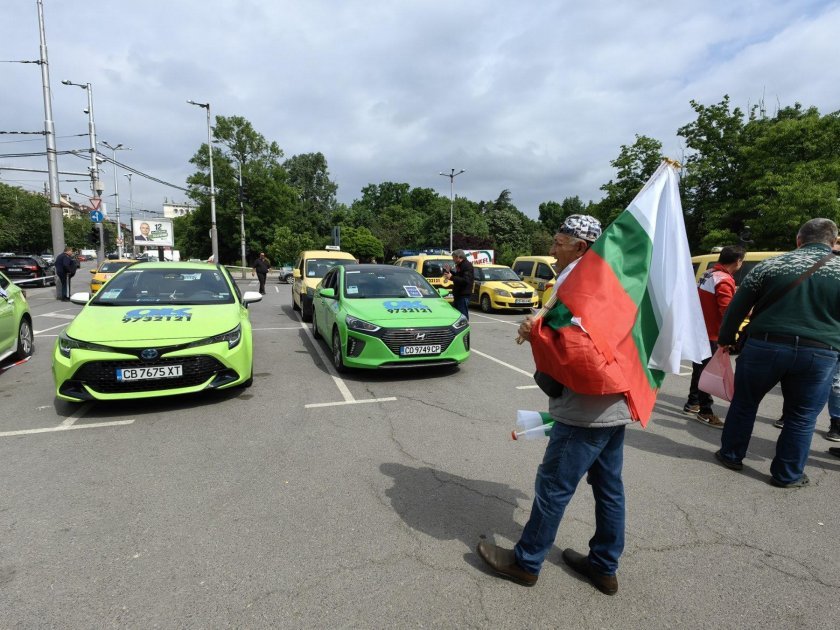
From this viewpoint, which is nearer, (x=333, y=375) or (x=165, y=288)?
(x=165, y=288)

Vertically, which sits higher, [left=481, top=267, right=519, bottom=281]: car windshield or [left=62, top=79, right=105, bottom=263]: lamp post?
[left=62, top=79, right=105, bottom=263]: lamp post

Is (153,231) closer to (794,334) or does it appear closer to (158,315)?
(158,315)

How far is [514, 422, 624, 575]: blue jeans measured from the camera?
7.15ft

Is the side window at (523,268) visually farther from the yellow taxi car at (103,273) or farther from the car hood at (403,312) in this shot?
the yellow taxi car at (103,273)

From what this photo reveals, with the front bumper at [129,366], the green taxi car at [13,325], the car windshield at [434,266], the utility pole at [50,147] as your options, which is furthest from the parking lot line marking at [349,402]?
the utility pole at [50,147]

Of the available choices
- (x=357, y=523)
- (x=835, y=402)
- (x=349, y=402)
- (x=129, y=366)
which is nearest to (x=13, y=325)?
(x=129, y=366)

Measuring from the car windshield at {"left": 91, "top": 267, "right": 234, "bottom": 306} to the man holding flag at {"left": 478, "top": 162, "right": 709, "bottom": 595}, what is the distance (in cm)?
497

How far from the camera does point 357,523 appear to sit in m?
2.90

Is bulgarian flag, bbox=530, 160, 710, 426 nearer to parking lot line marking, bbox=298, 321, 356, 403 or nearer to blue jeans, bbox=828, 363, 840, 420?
blue jeans, bbox=828, 363, 840, 420

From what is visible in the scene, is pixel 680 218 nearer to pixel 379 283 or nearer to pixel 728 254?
pixel 728 254

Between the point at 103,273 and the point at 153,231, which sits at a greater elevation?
the point at 153,231

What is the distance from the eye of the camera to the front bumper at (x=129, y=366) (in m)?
4.46

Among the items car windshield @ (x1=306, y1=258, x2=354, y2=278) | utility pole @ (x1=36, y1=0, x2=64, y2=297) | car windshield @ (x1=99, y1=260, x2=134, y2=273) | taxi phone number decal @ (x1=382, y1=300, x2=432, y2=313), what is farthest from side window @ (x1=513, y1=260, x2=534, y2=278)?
utility pole @ (x1=36, y1=0, x2=64, y2=297)

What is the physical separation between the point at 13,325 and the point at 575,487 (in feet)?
26.9
